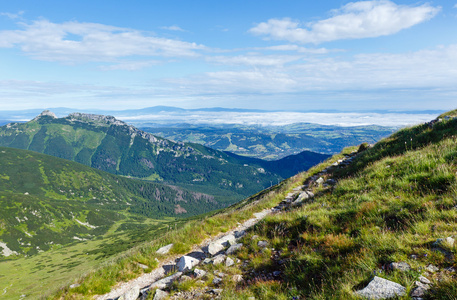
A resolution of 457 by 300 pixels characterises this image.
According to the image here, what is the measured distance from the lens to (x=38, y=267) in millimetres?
196875

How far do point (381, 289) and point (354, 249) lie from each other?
7.12 feet

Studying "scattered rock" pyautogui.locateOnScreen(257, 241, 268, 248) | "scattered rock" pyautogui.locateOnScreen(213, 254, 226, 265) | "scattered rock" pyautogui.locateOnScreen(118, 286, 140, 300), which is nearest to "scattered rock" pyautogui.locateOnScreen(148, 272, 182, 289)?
"scattered rock" pyautogui.locateOnScreen(118, 286, 140, 300)

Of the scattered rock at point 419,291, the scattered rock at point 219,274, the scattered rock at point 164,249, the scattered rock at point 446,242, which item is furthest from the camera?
the scattered rock at point 164,249

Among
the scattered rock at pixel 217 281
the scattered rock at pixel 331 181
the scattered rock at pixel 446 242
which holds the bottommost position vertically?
the scattered rock at pixel 217 281

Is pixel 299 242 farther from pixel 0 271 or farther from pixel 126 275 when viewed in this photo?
pixel 0 271

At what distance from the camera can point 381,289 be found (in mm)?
5016

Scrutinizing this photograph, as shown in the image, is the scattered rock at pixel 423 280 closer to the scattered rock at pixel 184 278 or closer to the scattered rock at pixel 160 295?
the scattered rock at pixel 184 278

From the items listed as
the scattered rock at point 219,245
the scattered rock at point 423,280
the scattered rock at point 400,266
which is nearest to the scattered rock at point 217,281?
the scattered rock at point 219,245

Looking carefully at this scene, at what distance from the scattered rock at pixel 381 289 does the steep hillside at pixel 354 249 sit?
2 centimetres

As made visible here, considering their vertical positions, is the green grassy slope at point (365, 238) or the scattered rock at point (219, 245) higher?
the green grassy slope at point (365, 238)

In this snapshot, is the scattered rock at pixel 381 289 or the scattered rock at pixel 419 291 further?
the scattered rock at pixel 381 289

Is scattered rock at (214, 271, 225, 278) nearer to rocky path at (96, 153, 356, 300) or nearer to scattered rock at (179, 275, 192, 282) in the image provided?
rocky path at (96, 153, 356, 300)

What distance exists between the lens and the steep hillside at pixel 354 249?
17.6 feet

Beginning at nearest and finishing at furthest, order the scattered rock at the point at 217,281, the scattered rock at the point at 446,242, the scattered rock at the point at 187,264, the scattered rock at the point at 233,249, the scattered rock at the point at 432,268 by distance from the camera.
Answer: the scattered rock at the point at 432,268
the scattered rock at the point at 446,242
the scattered rock at the point at 217,281
the scattered rock at the point at 187,264
the scattered rock at the point at 233,249
